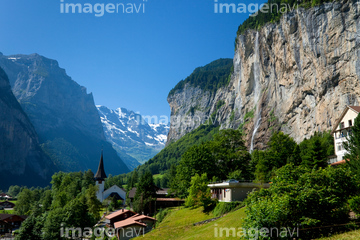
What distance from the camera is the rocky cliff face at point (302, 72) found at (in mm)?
84688

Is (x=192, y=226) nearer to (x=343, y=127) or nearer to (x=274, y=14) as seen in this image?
(x=343, y=127)

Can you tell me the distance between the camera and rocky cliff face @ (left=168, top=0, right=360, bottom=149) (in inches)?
3334

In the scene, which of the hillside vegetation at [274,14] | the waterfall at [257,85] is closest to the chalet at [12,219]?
the waterfall at [257,85]

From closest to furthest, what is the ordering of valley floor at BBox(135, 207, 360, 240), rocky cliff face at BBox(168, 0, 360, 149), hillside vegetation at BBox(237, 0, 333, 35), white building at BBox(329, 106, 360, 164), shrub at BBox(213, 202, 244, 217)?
valley floor at BBox(135, 207, 360, 240)
shrub at BBox(213, 202, 244, 217)
white building at BBox(329, 106, 360, 164)
rocky cliff face at BBox(168, 0, 360, 149)
hillside vegetation at BBox(237, 0, 333, 35)

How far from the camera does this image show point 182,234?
38812mm

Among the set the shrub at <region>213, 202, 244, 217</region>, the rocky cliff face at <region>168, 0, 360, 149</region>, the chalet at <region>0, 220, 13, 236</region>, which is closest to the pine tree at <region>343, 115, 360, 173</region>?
the shrub at <region>213, 202, 244, 217</region>

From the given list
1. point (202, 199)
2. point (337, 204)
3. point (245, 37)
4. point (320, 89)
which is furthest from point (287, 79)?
point (337, 204)

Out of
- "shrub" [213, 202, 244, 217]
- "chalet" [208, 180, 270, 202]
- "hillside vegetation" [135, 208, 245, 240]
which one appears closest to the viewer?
"hillside vegetation" [135, 208, 245, 240]

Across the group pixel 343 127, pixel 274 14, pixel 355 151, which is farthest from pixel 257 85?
pixel 355 151

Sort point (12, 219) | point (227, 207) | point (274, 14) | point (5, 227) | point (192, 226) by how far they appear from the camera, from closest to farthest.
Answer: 1. point (192, 226)
2. point (227, 207)
3. point (5, 227)
4. point (12, 219)
5. point (274, 14)

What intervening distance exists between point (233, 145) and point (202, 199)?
79.0 ft

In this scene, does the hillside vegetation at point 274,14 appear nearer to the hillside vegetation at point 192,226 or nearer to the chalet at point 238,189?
the chalet at point 238,189

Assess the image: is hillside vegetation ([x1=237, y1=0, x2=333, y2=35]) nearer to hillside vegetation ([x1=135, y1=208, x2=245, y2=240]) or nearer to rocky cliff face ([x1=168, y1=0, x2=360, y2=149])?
rocky cliff face ([x1=168, y1=0, x2=360, y2=149])

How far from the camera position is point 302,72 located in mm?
102750
